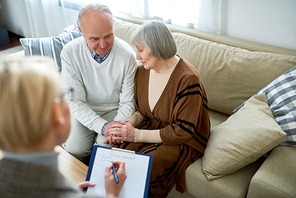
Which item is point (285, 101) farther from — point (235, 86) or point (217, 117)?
point (217, 117)

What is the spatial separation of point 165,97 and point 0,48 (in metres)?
3.30

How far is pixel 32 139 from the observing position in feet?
1.82

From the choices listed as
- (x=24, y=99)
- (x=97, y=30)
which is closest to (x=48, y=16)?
(x=97, y=30)

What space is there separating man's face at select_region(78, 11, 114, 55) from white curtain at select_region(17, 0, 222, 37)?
2.94 feet

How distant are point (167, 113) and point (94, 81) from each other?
54 centimetres

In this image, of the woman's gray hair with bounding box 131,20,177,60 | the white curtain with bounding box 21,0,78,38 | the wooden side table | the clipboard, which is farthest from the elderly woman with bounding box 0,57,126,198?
the white curtain with bounding box 21,0,78,38

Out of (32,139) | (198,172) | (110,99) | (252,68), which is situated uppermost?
(32,139)

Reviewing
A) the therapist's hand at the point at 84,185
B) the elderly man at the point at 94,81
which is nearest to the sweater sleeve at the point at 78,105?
the elderly man at the point at 94,81

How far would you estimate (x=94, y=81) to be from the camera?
5.28 feet

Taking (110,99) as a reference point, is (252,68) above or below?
above

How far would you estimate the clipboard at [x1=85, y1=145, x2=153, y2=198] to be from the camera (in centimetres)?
102

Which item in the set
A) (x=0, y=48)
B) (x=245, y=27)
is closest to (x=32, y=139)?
(x=245, y=27)

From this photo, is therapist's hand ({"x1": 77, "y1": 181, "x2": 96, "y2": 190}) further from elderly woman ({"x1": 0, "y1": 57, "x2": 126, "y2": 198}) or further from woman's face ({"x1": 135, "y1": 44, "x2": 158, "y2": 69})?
woman's face ({"x1": 135, "y1": 44, "x2": 158, "y2": 69})

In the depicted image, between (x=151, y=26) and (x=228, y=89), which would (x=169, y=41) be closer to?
(x=151, y=26)
